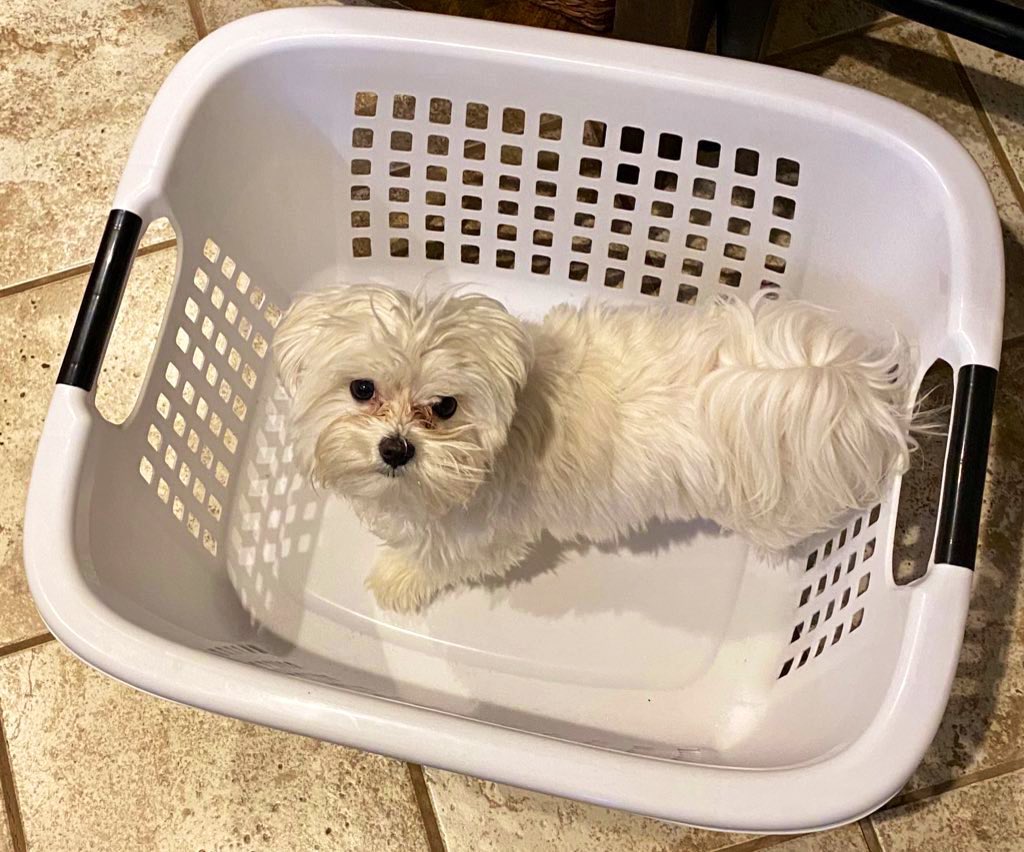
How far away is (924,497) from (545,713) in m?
0.61

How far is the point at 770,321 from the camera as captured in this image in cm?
92

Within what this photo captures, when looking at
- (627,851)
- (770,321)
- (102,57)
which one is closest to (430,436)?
(770,321)

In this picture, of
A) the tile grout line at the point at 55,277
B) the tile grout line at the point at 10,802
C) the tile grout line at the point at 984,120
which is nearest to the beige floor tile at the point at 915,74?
the tile grout line at the point at 984,120

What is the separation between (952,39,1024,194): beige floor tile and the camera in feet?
4.71

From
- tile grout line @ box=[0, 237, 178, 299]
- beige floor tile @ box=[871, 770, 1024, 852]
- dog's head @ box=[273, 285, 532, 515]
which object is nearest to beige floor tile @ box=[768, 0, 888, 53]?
Result: dog's head @ box=[273, 285, 532, 515]

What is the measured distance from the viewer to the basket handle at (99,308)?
93 centimetres

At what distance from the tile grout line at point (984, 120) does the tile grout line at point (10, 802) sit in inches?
66.0

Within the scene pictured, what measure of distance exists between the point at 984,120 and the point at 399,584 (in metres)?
1.17

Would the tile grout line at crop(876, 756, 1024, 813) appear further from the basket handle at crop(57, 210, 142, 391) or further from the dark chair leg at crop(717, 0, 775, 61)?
the basket handle at crop(57, 210, 142, 391)

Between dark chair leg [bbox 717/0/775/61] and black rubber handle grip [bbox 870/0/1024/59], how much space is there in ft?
0.82

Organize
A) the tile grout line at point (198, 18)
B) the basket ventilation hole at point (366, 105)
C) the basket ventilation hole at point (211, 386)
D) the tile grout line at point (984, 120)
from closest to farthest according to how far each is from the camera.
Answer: the basket ventilation hole at point (211, 386) < the basket ventilation hole at point (366, 105) < the tile grout line at point (984, 120) < the tile grout line at point (198, 18)

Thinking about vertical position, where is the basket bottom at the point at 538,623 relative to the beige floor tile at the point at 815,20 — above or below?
below

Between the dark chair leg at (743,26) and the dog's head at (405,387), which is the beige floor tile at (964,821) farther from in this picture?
the dark chair leg at (743,26)

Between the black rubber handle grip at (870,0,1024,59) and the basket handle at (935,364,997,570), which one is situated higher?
the black rubber handle grip at (870,0,1024,59)
